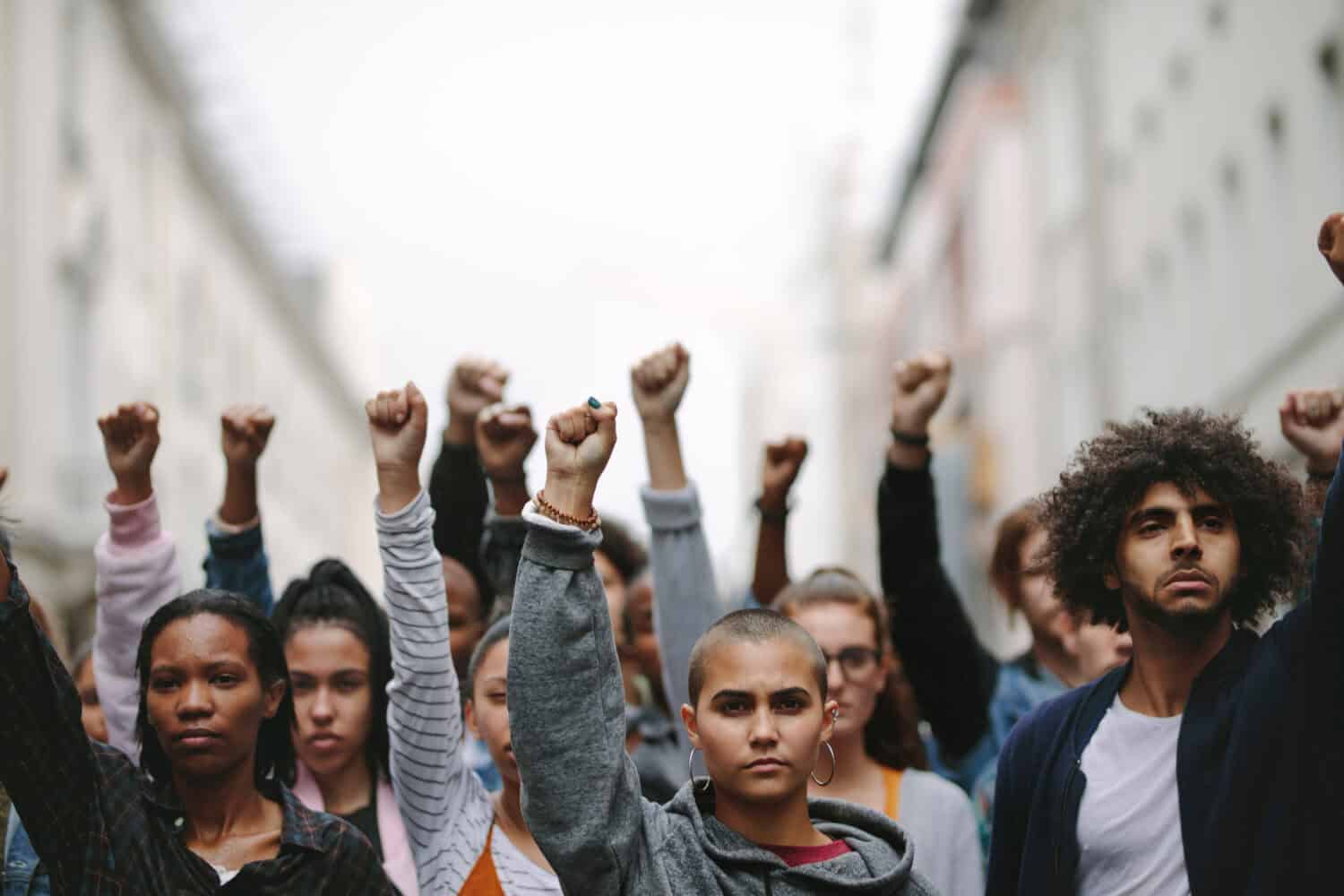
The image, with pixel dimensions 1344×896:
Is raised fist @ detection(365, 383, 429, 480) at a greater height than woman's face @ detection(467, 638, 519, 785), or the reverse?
raised fist @ detection(365, 383, 429, 480)

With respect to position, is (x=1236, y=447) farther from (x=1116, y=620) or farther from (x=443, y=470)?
(x=443, y=470)

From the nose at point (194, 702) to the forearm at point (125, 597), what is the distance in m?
0.67

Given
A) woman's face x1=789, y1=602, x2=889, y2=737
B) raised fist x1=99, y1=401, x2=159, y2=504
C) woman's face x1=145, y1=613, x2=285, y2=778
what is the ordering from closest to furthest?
woman's face x1=145, y1=613, x2=285, y2=778, raised fist x1=99, y1=401, x2=159, y2=504, woman's face x1=789, y1=602, x2=889, y2=737

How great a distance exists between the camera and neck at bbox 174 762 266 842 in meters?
4.23

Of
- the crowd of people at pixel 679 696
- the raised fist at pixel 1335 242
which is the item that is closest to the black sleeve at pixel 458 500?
the crowd of people at pixel 679 696

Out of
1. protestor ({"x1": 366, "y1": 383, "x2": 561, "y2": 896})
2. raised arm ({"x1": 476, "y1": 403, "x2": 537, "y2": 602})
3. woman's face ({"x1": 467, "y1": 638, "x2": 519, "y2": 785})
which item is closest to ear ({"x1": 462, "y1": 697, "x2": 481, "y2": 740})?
woman's face ({"x1": 467, "y1": 638, "x2": 519, "y2": 785})

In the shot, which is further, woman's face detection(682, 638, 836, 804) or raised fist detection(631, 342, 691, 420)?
raised fist detection(631, 342, 691, 420)

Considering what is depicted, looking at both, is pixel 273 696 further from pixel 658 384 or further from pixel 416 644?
pixel 658 384

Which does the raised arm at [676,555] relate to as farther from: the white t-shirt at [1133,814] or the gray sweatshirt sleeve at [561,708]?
the gray sweatshirt sleeve at [561,708]

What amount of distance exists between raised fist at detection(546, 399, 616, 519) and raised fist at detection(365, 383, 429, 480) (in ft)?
3.11

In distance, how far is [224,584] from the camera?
530 centimetres

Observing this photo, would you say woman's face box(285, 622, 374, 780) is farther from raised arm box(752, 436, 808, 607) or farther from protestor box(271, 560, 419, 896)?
raised arm box(752, 436, 808, 607)

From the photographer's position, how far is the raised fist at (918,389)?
5492 millimetres

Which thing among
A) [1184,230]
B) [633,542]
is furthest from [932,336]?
[633,542]
